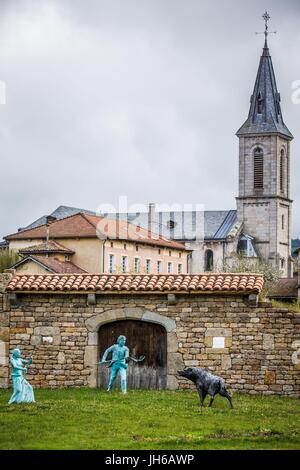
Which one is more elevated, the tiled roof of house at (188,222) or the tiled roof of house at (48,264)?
the tiled roof of house at (188,222)

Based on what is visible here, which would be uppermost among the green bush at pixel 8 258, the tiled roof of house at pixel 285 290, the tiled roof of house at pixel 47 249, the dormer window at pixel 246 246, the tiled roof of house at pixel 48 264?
the dormer window at pixel 246 246

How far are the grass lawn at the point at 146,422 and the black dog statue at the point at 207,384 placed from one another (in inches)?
11.9

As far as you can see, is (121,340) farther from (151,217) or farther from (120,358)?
(151,217)

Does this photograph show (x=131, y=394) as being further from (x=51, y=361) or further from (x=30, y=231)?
(x=30, y=231)

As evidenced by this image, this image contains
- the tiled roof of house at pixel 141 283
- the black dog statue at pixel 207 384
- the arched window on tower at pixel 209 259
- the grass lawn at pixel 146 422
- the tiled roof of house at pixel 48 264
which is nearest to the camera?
the grass lawn at pixel 146 422

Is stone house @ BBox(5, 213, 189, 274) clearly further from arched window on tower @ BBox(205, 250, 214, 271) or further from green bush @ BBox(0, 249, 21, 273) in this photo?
arched window on tower @ BBox(205, 250, 214, 271)

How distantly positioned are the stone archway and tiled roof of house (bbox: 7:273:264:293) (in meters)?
0.62

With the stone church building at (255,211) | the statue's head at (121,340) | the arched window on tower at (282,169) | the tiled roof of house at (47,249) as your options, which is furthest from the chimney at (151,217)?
the statue's head at (121,340)

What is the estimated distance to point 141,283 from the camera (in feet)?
86.5

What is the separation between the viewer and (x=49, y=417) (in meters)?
20.3

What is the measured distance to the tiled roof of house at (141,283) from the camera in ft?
85.1

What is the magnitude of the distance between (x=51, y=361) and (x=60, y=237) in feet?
151

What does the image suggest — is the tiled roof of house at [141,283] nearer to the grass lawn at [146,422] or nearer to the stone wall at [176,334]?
the stone wall at [176,334]
